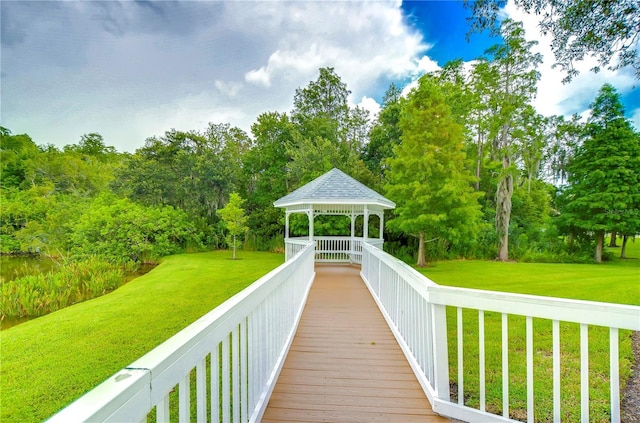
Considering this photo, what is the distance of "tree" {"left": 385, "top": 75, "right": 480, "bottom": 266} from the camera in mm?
11609

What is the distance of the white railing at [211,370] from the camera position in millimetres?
802

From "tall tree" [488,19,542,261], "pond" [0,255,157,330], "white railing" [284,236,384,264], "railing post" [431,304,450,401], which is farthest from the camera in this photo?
"tall tree" [488,19,542,261]

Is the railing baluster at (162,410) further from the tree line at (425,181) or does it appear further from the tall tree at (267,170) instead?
the tall tree at (267,170)

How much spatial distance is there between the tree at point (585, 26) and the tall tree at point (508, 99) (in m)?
11.9

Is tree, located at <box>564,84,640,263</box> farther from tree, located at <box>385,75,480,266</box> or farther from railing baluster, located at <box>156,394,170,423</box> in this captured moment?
railing baluster, located at <box>156,394,170,423</box>

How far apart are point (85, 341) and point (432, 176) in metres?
11.7

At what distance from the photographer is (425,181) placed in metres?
12.1

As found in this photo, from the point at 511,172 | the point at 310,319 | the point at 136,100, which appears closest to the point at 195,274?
the point at 310,319

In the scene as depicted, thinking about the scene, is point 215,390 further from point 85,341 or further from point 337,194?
point 337,194

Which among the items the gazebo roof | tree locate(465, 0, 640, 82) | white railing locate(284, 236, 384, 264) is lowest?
white railing locate(284, 236, 384, 264)

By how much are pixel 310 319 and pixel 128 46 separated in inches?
394

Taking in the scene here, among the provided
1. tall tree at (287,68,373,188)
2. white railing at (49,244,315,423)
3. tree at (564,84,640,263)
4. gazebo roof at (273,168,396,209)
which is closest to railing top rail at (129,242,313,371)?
white railing at (49,244,315,423)

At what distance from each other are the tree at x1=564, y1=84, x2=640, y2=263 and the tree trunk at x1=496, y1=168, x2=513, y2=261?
3004 millimetres

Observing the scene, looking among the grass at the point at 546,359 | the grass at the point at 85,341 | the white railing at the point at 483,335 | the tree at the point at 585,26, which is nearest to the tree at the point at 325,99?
the grass at the point at 85,341
